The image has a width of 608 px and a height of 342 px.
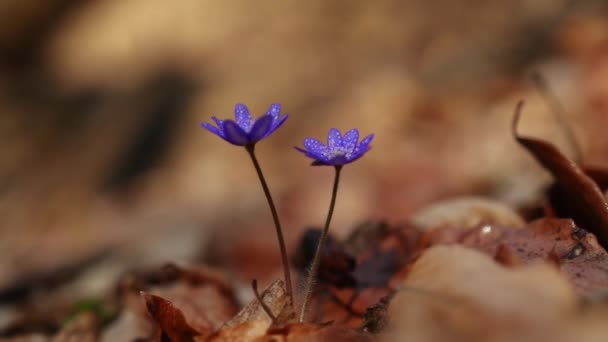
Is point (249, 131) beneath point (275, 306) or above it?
above

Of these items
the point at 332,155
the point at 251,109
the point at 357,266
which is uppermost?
the point at 251,109

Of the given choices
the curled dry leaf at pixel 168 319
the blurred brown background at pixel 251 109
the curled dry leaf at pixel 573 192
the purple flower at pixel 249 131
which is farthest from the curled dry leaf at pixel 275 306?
the blurred brown background at pixel 251 109

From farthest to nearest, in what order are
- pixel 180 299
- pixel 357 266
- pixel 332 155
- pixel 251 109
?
pixel 251 109 < pixel 180 299 < pixel 357 266 < pixel 332 155

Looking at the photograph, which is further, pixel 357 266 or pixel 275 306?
pixel 357 266

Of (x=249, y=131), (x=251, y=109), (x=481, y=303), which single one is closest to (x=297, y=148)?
(x=249, y=131)

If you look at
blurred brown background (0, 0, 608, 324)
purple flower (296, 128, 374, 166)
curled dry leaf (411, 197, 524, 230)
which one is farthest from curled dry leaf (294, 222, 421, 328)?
blurred brown background (0, 0, 608, 324)

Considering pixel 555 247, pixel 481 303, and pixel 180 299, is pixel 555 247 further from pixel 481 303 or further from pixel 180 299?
pixel 180 299

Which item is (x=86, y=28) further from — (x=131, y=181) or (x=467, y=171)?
(x=467, y=171)
